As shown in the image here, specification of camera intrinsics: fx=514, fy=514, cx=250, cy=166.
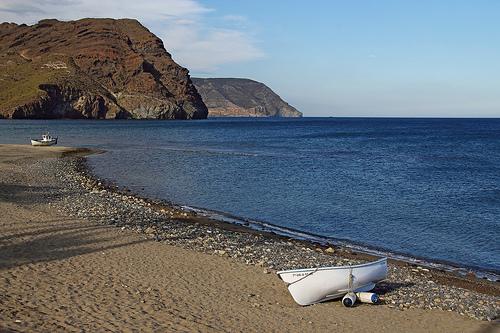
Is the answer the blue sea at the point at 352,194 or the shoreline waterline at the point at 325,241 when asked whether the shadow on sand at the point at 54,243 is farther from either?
the blue sea at the point at 352,194

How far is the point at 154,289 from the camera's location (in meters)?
12.9

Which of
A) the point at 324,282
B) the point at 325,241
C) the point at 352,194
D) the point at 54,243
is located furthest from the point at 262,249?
the point at 352,194

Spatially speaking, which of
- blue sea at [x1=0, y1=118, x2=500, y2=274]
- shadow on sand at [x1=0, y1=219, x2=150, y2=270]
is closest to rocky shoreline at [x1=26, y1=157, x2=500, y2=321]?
shadow on sand at [x1=0, y1=219, x2=150, y2=270]

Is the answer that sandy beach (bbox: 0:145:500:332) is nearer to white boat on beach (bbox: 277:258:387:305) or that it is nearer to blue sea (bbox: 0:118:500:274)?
white boat on beach (bbox: 277:258:387:305)

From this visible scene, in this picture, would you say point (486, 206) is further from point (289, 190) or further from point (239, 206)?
point (239, 206)

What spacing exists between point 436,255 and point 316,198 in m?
13.3

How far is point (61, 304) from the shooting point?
10.8m

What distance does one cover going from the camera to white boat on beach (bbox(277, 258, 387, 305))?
517 inches

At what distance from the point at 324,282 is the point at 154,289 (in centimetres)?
433

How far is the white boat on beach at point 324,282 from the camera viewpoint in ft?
43.1

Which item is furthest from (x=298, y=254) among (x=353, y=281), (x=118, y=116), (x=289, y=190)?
→ (x=118, y=116)

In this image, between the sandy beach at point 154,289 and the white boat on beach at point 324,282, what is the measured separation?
28 cm

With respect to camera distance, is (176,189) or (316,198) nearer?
(316,198)

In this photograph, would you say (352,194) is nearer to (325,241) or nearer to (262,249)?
(325,241)
